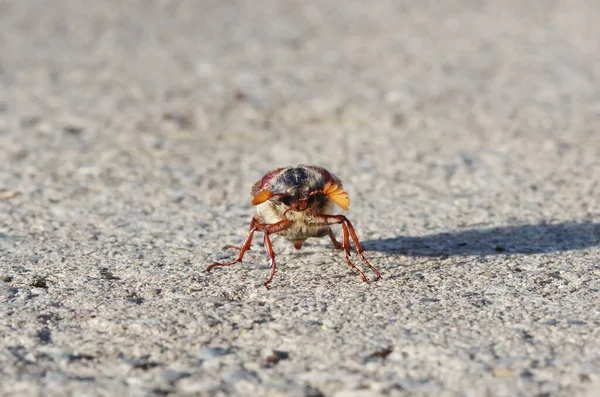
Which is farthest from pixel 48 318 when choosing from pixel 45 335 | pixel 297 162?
pixel 297 162

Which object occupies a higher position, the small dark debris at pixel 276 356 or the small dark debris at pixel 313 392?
the small dark debris at pixel 276 356

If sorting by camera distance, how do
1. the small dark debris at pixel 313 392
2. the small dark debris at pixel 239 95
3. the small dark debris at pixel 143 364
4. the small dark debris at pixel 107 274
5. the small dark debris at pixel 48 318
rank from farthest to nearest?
the small dark debris at pixel 239 95
the small dark debris at pixel 107 274
the small dark debris at pixel 48 318
the small dark debris at pixel 143 364
the small dark debris at pixel 313 392

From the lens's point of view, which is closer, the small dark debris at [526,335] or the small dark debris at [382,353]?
the small dark debris at [382,353]

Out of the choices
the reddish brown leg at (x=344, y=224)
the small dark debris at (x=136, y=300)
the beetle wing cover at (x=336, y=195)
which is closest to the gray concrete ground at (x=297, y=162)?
the small dark debris at (x=136, y=300)

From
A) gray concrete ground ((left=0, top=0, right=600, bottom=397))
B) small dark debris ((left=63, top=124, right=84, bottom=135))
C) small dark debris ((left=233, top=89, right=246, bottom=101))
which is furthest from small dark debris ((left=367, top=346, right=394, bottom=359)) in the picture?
small dark debris ((left=233, top=89, right=246, bottom=101))

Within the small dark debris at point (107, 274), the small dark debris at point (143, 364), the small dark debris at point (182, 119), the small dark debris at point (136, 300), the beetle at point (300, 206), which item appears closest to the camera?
the small dark debris at point (143, 364)

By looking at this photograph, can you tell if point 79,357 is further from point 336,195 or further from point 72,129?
point 72,129

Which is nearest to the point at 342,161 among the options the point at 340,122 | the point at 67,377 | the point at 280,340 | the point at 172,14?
the point at 340,122

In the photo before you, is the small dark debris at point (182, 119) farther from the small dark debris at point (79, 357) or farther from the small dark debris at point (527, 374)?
the small dark debris at point (527, 374)
